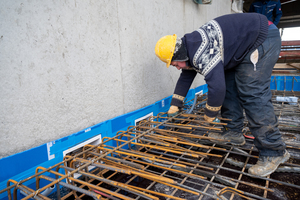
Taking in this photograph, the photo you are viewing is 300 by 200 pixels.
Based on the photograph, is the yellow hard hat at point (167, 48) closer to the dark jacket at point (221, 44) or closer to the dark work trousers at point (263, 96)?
the dark jacket at point (221, 44)

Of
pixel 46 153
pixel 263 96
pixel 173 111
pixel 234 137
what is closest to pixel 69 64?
pixel 46 153

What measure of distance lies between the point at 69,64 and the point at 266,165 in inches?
89.2

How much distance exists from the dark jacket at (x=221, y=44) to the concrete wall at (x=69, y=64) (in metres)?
1.03

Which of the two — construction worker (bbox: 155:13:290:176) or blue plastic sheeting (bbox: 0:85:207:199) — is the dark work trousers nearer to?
construction worker (bbox: 155:13:290:176)

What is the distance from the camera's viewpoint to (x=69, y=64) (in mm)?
2041

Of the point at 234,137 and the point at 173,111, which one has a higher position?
the point at 173,111

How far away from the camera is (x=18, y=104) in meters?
1.67

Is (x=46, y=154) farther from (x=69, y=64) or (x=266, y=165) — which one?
(x=266, y=165)

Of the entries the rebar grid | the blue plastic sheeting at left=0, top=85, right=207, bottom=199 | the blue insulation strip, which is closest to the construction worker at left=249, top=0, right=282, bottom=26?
the rebar grid

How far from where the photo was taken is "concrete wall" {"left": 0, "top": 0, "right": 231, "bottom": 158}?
5.31ft

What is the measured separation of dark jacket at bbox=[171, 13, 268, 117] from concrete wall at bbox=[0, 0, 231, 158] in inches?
40.4

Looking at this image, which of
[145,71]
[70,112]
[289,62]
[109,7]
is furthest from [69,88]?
[289,62]

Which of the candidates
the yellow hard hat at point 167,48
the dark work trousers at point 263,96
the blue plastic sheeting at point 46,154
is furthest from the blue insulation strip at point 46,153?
the dark work trousers at point 263,96

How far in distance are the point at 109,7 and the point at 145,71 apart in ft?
3.60
